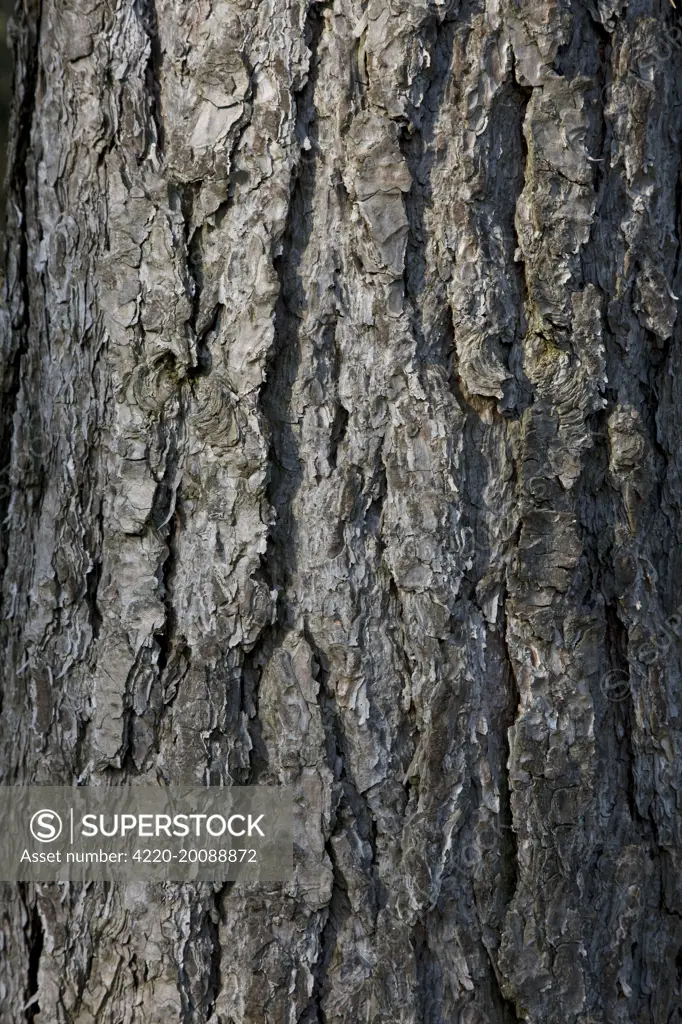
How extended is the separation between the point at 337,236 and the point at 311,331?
125 millimetres

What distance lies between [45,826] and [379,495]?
0.65m

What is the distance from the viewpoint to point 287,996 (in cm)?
115

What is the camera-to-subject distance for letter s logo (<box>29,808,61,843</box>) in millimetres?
1229

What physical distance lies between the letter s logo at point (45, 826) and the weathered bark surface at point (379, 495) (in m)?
0.08

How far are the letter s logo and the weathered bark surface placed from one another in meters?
0.08

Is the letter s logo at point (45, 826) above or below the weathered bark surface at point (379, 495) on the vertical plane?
below

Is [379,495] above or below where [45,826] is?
above

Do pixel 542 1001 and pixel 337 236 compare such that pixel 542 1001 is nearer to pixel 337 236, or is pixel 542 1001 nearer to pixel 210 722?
pixel 210 722

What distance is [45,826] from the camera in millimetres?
1234

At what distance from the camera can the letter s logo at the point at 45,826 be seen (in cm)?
123

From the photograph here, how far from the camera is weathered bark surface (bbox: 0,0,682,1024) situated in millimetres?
1147

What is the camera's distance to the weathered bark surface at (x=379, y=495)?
3.76ft

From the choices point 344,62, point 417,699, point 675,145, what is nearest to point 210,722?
point 417,699

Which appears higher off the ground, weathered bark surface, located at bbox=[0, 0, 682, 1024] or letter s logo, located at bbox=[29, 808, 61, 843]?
weathered bark surface, located at bbox=[0, 0, 682, 1024]
